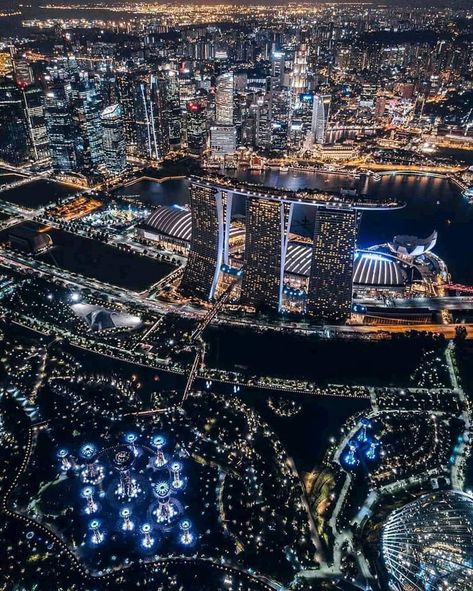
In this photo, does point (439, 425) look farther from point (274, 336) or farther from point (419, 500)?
point (274, 336)

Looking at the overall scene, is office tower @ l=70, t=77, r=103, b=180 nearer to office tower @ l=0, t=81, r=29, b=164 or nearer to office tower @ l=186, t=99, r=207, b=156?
office tower @ l=0, t=81, r=29, b=164

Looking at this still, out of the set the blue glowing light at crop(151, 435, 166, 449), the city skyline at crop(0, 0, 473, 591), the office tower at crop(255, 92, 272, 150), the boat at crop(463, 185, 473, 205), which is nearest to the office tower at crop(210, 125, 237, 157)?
the office tower at crop(255, 92, 272, 150)

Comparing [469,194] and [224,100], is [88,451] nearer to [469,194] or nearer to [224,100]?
[469,194]

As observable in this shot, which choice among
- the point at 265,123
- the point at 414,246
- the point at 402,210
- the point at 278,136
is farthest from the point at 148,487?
the point at 265,123

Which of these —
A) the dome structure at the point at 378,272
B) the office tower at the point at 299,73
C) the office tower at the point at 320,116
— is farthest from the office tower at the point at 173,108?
the dome structure at the point at 378,272

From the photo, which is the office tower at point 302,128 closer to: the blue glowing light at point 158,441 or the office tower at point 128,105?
the office tower at point 128,105

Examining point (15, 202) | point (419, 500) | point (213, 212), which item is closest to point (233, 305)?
point (213, 212)

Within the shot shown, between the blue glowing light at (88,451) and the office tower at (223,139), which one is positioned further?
the office tower at (223,139)
